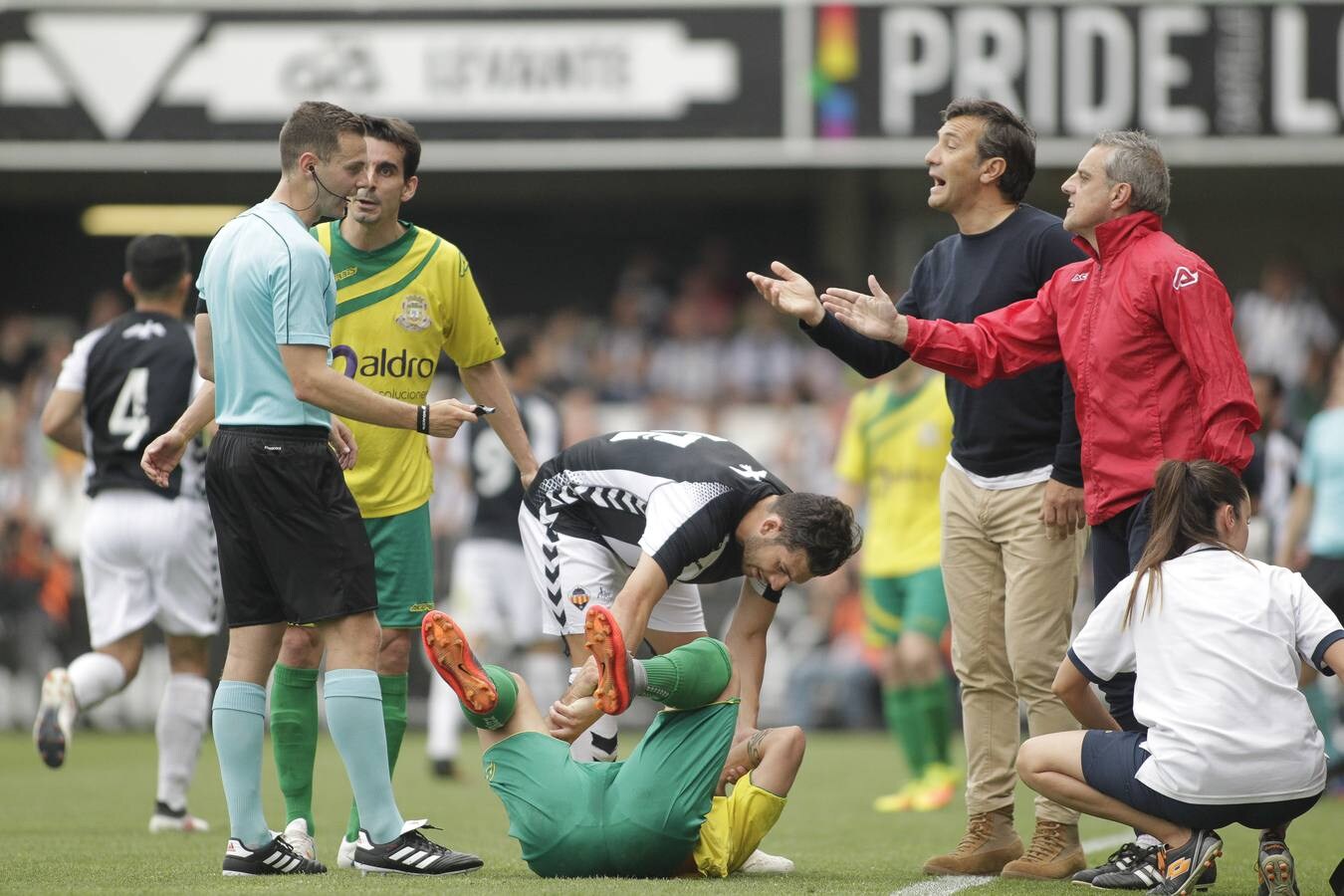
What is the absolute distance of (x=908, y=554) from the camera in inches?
391

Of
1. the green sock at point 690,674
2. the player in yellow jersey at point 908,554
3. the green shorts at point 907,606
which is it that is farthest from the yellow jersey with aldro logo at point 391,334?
the green shorts at point 907,606

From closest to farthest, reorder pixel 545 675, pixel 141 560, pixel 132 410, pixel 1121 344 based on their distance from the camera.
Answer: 1. pixel 1121 344
2. pixel 132 410
3. pixel 141 560
4. pixel 545 675

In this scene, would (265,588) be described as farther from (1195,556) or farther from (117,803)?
(117,803)

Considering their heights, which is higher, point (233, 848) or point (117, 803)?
point (233, 848)

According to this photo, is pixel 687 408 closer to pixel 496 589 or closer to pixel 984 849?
pixel 496 589

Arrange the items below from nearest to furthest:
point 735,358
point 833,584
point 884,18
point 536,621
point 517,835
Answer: point 517,835, point 536,621, point 833,584, point 884,18, point 735,358

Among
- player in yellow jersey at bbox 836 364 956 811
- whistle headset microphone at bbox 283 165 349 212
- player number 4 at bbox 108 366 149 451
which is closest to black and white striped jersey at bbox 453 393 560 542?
player in yellow jersey at bbox 836 364 956 811

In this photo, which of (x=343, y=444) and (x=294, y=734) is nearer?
(x=343, y=444)

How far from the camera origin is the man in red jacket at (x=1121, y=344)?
5.42 m

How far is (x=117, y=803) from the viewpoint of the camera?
897cm

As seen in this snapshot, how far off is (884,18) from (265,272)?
11.1 m

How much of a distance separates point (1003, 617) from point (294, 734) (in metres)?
2.58

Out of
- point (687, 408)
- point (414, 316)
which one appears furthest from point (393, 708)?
point (687, 408)

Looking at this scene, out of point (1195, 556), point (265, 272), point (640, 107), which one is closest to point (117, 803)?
point (265, 272)
